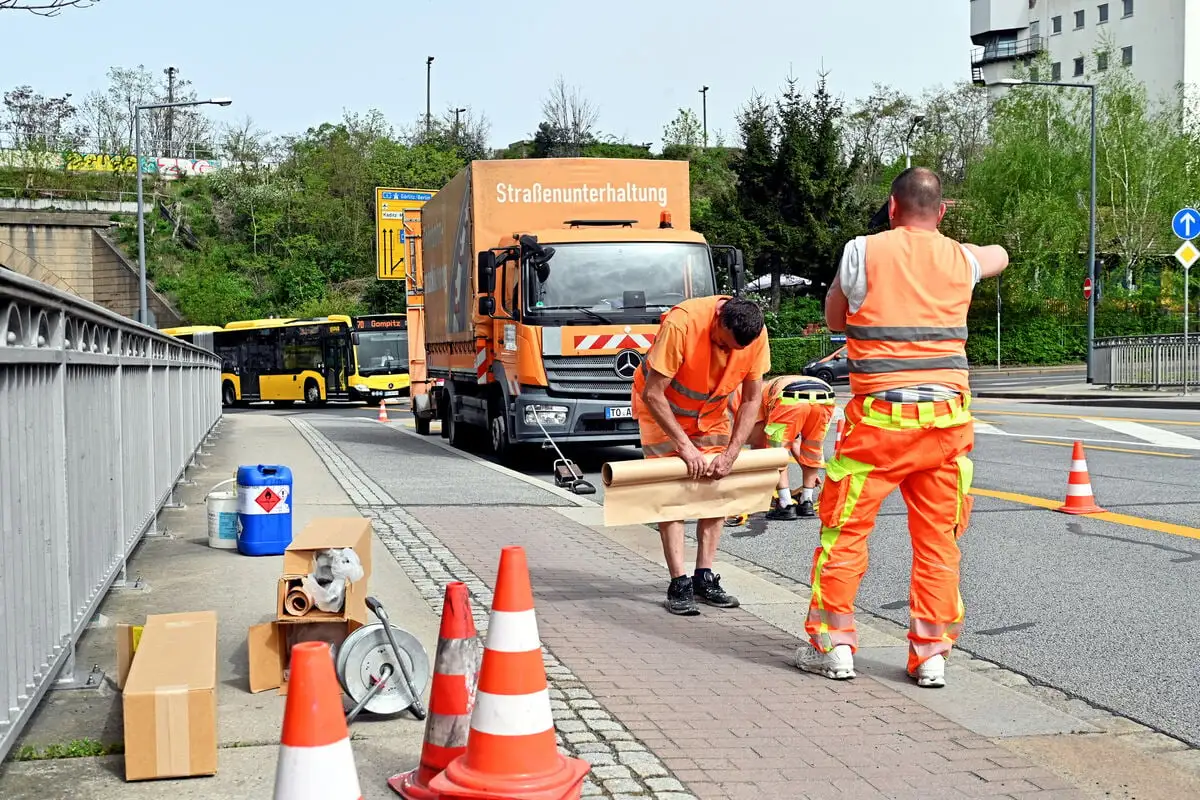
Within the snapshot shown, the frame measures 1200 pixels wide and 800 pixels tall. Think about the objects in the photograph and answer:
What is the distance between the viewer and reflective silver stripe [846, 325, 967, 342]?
17.4 feet

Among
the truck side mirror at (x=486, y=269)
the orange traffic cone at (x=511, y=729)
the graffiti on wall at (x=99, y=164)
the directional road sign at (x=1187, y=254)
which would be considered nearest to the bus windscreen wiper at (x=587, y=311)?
the truck side mirror at (x=486, y=269)

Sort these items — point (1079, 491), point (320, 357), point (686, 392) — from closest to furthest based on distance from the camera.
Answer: point (686, 392), point (1079, 491), point (320, 357)

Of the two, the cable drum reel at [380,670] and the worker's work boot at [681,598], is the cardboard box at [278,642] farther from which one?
the worker's work boot at [681,598]

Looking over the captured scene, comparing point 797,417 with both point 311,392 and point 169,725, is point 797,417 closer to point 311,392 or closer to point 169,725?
point 169,725

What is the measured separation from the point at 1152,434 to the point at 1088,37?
249 ft

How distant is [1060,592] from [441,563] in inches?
143

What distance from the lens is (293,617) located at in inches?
194

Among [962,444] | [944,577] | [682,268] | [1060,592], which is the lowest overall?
[1060,592]

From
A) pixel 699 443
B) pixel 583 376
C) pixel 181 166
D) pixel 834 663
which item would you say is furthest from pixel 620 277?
pixel 181 166

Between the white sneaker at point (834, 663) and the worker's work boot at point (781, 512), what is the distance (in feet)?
17.4

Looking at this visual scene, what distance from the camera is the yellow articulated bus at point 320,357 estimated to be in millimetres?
46344

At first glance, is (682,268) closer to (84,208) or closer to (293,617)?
(293,617)

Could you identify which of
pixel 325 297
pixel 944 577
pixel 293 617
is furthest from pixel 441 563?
pixel 325 297

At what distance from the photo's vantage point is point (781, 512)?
35.4ft
